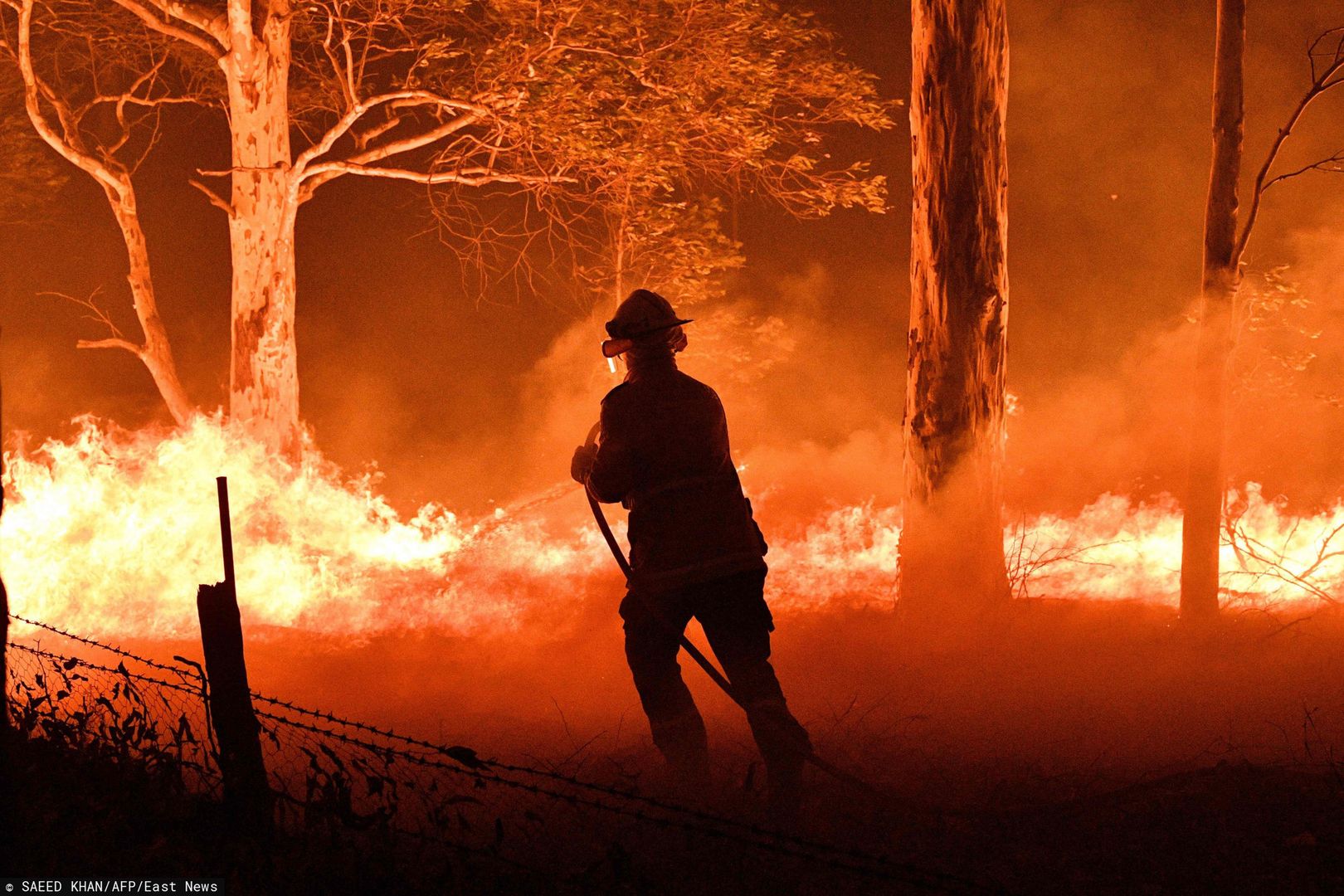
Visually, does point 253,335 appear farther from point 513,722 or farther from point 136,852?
point 136,852

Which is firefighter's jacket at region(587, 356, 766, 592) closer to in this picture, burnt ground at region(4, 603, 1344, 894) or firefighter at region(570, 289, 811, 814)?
firefighter at region(570, 289, 811, 814)

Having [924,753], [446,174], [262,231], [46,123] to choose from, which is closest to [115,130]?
[46,123]

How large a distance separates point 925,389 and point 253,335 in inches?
296

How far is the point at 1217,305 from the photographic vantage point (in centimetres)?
718

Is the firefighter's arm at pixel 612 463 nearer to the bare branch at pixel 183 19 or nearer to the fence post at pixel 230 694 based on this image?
the fence post at pixel 230 694

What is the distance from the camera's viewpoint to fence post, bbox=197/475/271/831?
14.3 feet

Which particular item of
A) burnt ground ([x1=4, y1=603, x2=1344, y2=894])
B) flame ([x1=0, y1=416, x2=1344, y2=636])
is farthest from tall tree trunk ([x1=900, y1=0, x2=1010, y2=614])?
flame ([x1=0, y1=416, x2=1344, y2=636])

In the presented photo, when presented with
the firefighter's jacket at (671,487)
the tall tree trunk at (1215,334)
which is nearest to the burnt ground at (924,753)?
the tall tree trunk at (1215,334)

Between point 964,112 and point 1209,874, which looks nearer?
point 1209,874

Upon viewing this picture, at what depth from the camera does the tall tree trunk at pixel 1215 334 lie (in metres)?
7.13

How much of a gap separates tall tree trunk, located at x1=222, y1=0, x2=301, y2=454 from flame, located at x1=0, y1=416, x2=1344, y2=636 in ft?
1.76

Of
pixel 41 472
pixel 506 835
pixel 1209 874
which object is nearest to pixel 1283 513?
pixel 1209 874

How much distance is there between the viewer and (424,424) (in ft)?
52.1

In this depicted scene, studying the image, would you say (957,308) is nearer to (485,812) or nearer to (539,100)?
(485,812)
